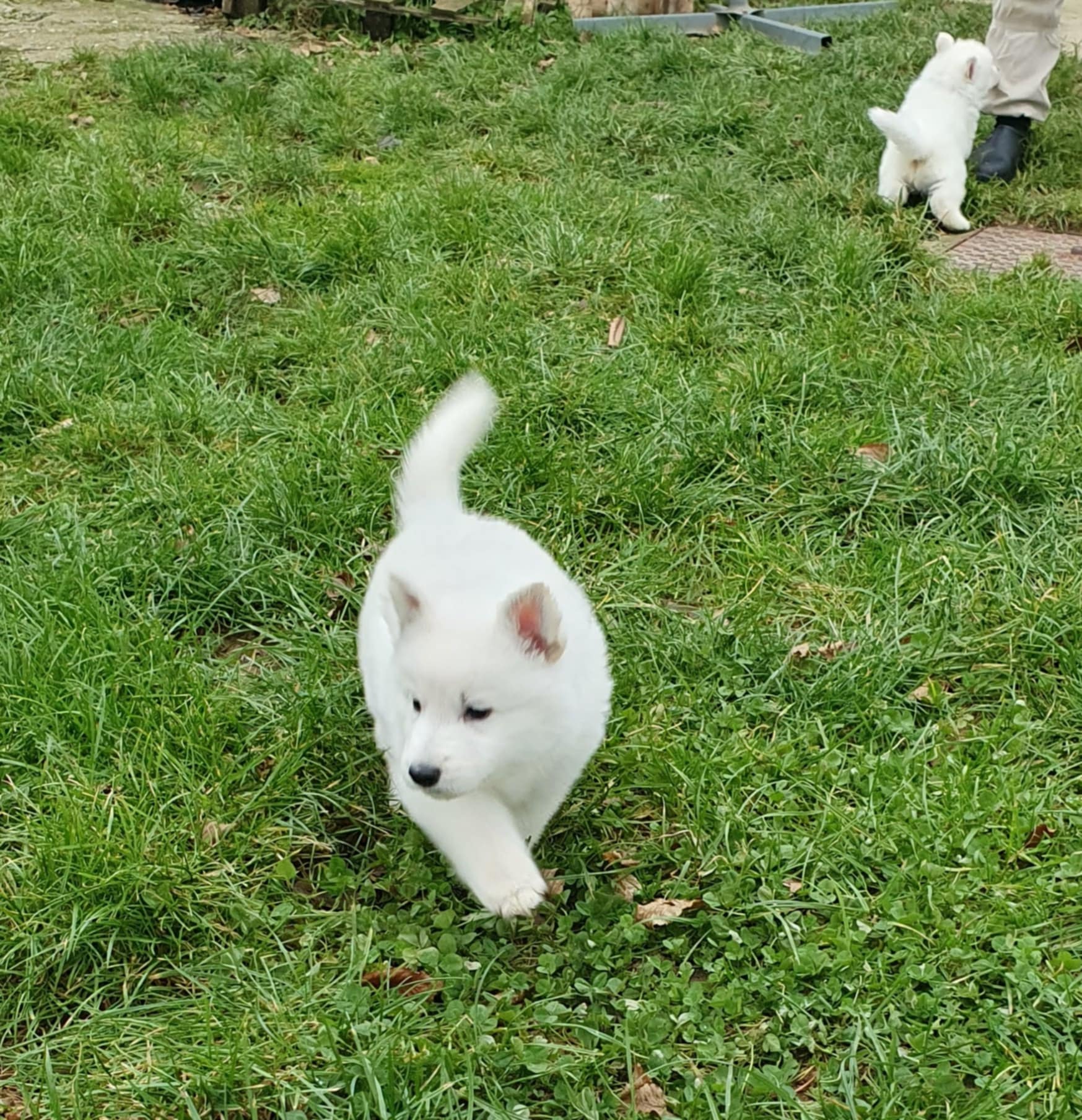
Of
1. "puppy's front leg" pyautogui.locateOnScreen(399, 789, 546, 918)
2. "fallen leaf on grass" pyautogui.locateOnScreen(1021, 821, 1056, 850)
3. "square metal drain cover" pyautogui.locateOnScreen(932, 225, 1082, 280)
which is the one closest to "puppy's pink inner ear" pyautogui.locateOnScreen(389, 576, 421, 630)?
"puppy's front leg" pyautogui.locateOnScreen(399, 789, 546, 918)

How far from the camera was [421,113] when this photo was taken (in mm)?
6062

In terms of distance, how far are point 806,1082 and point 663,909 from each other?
0.39m

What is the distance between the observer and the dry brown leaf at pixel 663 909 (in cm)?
212

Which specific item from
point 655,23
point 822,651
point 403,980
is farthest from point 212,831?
point 655,23

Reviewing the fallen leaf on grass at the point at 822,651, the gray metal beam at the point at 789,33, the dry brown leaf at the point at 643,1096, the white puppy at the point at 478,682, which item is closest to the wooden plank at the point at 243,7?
the gray metal beam at the point at 789,33

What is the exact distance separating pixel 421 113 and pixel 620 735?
4.49m

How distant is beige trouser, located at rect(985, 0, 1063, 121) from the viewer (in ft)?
17.9

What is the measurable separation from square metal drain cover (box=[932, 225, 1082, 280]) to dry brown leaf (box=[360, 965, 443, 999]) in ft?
11.5

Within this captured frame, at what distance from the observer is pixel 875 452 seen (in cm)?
340

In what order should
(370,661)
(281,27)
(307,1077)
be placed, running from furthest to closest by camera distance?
1. (281,27)
2. (370,661)
3. (307,1077)

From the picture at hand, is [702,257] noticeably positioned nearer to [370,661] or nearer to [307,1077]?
[370,661]

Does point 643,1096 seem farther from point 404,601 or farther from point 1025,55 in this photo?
point 1025,55

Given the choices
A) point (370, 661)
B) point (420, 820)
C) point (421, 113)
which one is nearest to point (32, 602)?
point (370, 661)

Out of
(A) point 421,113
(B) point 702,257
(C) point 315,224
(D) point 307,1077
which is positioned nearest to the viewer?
(D) point 307,1077
